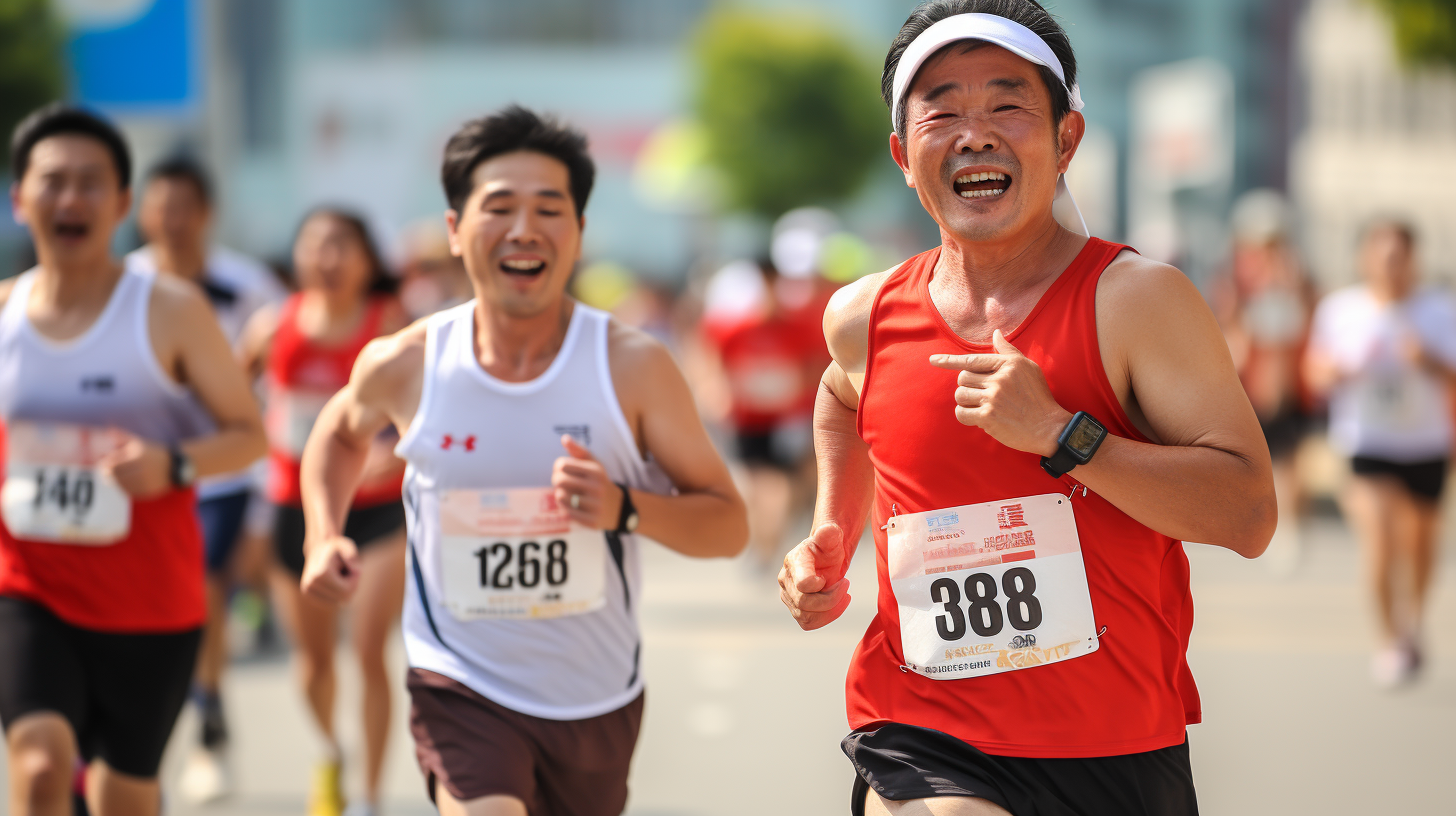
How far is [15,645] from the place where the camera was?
12.4 feet

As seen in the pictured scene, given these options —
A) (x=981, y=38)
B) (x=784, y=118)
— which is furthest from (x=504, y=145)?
(x=784, y=118)

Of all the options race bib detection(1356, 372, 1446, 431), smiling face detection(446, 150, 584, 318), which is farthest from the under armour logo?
race bib detection(1356, 372, 1446, 431)

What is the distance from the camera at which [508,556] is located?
3412 millimetres

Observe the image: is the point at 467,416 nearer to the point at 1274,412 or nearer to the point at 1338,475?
the point at 1274,412

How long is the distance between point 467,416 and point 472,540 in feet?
0.87

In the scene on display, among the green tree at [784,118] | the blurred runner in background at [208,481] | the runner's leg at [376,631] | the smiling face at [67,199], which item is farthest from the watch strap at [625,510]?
the green tree at [784,118]

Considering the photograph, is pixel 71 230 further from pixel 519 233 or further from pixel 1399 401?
pixel 1399 401

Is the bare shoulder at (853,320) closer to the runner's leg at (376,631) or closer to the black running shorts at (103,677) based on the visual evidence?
the black running shorts at (103,677)

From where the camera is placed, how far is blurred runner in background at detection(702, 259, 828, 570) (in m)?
11.0

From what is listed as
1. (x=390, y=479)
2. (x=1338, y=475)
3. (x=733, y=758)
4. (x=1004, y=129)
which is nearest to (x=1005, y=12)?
(x=1004, y=129)

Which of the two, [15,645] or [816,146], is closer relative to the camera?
[15,645]

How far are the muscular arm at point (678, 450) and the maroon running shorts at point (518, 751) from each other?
1.38 feet

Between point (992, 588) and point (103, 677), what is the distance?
236 cm

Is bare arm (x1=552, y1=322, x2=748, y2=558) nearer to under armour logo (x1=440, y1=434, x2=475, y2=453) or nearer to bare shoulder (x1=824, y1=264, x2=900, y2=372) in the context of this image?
under armour logo (x1=440, y1=434, x2=475, y2=453)
